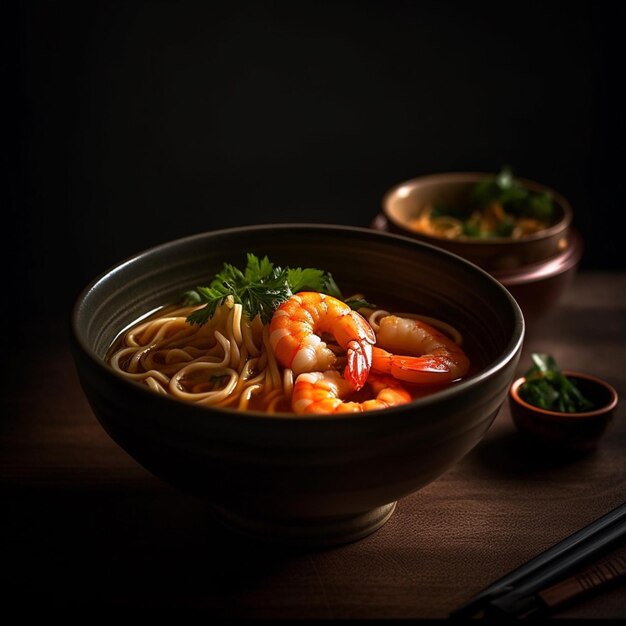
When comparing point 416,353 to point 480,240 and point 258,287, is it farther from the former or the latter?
point 480,240

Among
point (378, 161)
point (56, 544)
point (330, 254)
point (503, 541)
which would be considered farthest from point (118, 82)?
point (503, 541)

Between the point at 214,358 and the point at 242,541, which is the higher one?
the point at 214,358

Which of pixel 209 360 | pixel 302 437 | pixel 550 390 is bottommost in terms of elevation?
pixel 550 390

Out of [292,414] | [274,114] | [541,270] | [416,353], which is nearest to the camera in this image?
[292,414]

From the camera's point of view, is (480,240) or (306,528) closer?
(306,528)

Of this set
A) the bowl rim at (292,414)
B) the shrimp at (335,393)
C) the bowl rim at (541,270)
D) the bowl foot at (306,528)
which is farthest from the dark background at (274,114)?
the bowl foot at (306,528)

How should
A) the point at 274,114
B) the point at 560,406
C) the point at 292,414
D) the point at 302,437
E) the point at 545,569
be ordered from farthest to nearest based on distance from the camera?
the point at 274,114
the point at 560,406
the point at 545,569
the point at 292,414
the point at 302,437

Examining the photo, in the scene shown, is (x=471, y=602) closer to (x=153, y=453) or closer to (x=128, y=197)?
(x=153, y=453)

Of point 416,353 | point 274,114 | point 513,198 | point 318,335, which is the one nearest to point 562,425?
point 416,353
